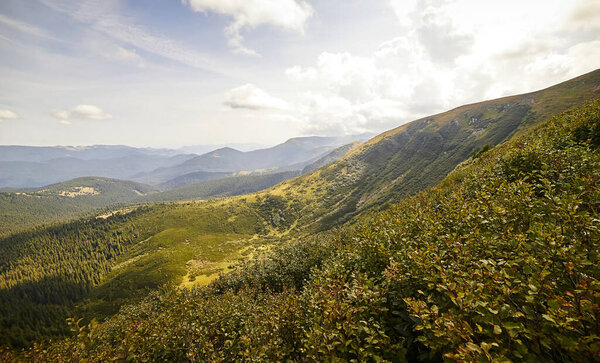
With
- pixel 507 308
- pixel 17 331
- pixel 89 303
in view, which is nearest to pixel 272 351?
pixel 507 308

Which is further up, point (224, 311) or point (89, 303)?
point (224, 311)

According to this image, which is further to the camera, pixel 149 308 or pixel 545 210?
pixel 149 308

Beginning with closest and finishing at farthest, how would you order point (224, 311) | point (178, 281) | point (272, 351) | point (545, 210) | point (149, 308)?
1. point (545, 210)
2. point (272, 351)
3. point (224, 311)
4. point (149, 308)
5. point (178, 281)

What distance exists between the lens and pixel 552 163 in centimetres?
1405

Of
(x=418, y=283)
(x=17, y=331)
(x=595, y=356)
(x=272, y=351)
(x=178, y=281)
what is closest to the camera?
(x=595, y=356)

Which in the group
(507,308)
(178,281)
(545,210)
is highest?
(545,210)

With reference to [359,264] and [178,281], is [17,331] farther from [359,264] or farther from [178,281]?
[359,264]

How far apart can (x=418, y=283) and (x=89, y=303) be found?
27895 centimetres

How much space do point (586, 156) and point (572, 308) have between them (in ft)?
44.1

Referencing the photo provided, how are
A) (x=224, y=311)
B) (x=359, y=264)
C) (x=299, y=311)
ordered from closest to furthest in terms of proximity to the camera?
(x=299, y=311)
(x=359, y=264)
(x=224, y=311)

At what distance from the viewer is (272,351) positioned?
37.5ft

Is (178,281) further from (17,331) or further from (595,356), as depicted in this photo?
(595,356)

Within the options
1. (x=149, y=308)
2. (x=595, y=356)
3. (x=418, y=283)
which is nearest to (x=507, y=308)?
(x=595, y=356)

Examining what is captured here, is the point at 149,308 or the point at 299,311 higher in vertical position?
the point at 299,311
